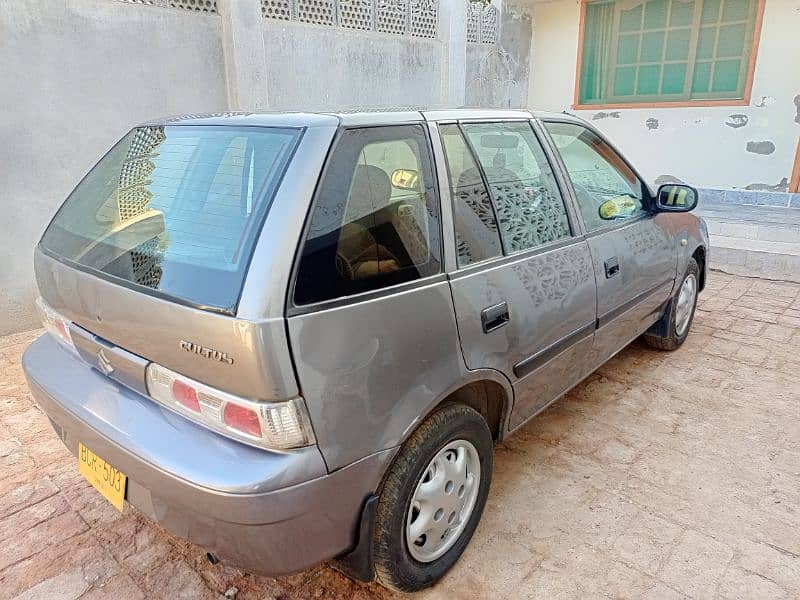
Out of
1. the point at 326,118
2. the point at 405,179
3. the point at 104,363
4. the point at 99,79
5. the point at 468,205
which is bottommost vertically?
the point at 104,363

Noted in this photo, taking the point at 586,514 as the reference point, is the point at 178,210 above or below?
above

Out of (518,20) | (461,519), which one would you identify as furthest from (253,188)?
(518,20)

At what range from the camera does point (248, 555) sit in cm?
154

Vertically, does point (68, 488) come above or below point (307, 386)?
below

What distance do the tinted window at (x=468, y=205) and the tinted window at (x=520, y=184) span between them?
0.22ft

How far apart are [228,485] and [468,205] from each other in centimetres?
126

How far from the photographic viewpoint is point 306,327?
148 centimetres

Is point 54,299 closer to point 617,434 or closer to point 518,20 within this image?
point 617,434

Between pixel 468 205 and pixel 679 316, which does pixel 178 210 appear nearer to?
pixel 468 205

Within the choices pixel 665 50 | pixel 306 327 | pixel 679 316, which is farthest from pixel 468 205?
pixel 665 50

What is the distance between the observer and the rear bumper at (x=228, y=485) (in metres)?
1.46

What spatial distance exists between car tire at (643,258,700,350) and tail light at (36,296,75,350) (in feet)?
11.3

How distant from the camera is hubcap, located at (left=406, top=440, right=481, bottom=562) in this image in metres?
1.93

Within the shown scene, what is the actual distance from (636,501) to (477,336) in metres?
1.20
